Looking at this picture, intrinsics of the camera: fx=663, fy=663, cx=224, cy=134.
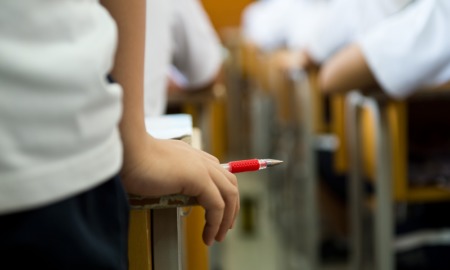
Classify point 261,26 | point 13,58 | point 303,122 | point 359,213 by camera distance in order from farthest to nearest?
point 261,26 < point 303,122 < point 359,213 < point 13,58

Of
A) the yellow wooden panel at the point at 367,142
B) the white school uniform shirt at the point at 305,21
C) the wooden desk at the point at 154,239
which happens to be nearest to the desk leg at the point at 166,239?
the wooden desk at the point at 154,239

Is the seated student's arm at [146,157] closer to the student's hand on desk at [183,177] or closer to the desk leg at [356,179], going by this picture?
the student's hand on desk at [183,177]

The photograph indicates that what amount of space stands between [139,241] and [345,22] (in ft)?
5.47

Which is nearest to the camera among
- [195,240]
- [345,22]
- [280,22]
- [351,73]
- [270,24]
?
[195,240]

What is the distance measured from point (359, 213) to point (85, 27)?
1641 mm

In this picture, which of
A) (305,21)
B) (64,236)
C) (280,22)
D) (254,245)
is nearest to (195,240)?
(64,236)

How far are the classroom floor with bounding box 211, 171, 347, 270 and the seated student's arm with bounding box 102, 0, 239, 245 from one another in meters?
1.78

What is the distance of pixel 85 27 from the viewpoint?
0.47 m

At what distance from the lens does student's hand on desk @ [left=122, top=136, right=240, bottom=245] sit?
56 centimetres

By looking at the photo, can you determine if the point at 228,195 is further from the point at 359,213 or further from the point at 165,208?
the point at 359,213

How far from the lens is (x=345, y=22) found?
2162mm

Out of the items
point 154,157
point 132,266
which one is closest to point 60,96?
point 154,157

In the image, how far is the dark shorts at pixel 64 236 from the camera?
17.2 inches

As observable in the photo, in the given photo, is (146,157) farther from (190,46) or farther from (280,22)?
(280,22)
